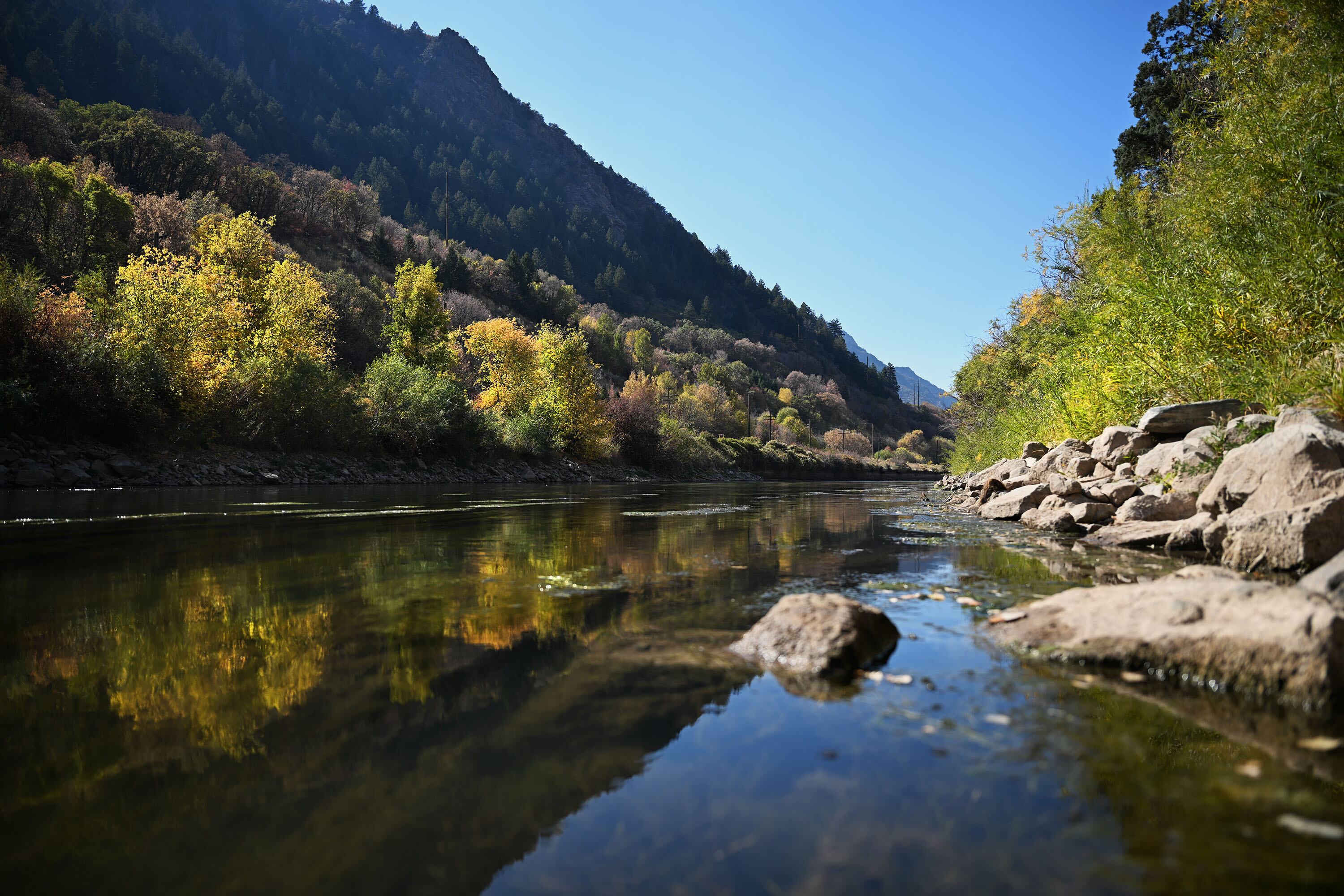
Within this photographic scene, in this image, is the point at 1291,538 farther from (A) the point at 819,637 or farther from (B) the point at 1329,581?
(A) the point at 819,637

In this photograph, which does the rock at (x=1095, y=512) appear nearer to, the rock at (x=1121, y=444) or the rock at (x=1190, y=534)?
the rock at (x=1121, y=444)

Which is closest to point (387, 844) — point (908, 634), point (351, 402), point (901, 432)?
point (908, 634)

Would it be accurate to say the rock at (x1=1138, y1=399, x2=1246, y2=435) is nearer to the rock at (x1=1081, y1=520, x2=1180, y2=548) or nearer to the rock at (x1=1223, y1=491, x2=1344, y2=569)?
the rock at (x1=1081, y1=520, x2=1180, y2=548)

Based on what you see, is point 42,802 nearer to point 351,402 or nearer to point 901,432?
point 351,402

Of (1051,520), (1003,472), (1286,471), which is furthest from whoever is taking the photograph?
(1003,472)

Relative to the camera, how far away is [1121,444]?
38.4 feet

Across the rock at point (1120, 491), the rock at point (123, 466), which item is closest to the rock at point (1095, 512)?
the rock at point (1120, 491)

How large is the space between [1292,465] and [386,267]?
3449 inches

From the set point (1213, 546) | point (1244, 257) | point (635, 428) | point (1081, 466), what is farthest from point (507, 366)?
point (1213, 546)

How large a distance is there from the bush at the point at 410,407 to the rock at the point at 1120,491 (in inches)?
1332

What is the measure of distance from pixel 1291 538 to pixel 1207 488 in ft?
7.22

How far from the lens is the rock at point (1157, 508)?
27.6 ft

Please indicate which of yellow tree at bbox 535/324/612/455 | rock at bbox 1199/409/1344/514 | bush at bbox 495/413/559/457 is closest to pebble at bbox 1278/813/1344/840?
rock at bbox 1199/409/1344/514

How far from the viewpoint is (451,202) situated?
154 meters
